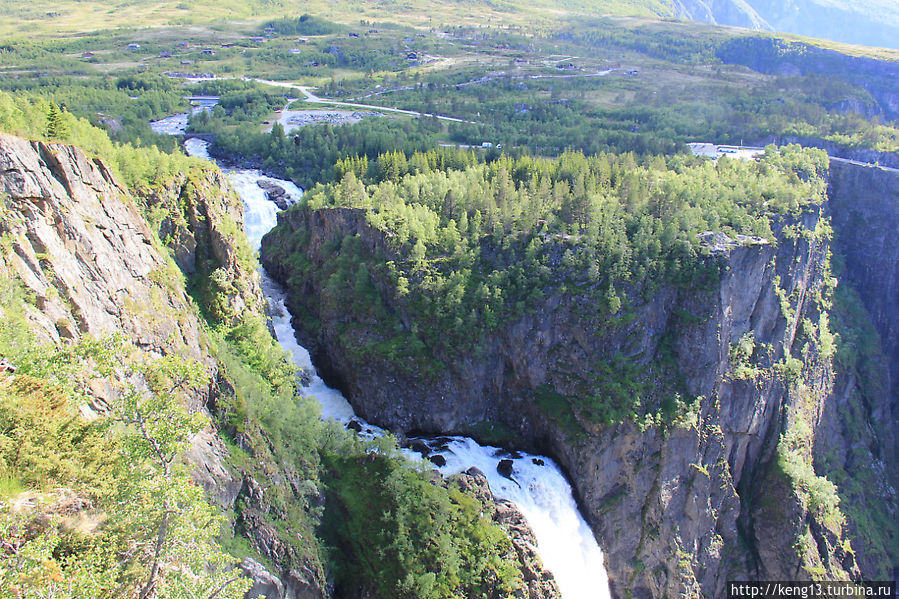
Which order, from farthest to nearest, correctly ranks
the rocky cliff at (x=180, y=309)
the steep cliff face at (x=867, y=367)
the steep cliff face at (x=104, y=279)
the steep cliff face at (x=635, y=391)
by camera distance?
the steep cliff face at (x=867, y=367) → the steep cliff face at (x=635, y=391) → the rocky cliff at (x=180, y=309) → the steep cliff face at (x=104, y=279)

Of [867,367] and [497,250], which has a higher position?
[497,250]

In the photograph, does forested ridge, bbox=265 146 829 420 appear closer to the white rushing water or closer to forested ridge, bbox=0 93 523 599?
the white rushing water

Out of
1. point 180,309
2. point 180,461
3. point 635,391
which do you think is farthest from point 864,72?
point 180,461

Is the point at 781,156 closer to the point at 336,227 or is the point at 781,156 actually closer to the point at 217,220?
the point at 336,227

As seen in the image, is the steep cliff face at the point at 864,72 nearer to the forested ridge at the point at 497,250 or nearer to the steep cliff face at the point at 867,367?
the steep cliff face at the point at 867,367

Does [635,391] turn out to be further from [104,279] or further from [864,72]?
[864,72]

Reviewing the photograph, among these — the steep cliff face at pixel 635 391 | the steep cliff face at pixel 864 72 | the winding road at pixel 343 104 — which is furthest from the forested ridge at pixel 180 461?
the steep cliff face at pixel 864 72

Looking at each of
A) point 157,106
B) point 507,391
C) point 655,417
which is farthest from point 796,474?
point 157,106
